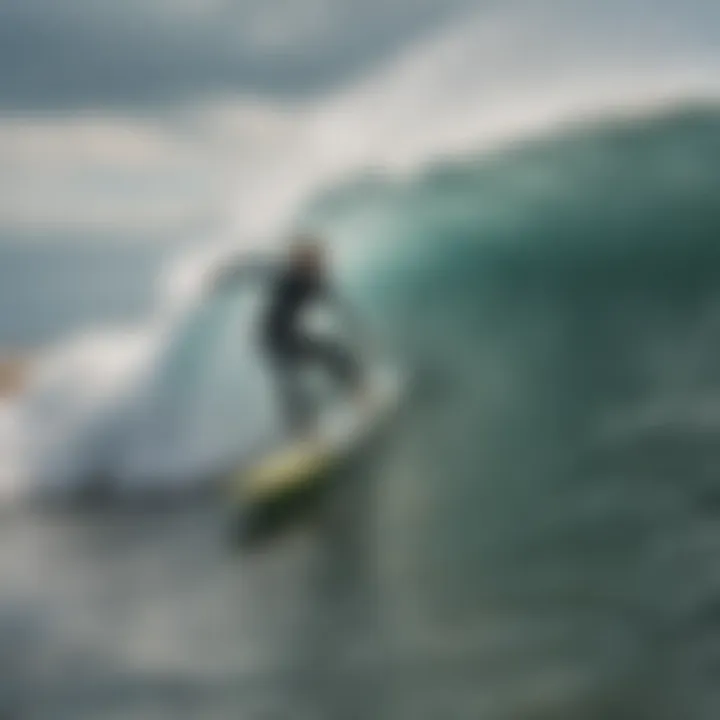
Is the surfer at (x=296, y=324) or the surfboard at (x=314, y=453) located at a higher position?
the surfer at (x=296, y=324)

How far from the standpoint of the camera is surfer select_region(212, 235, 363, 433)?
1.52 meters

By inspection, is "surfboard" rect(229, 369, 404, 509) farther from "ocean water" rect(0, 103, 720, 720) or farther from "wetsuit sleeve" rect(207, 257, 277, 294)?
"wetsuit sleeve" rect(207, 257, 277, 294)

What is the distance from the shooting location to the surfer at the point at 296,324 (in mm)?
1522

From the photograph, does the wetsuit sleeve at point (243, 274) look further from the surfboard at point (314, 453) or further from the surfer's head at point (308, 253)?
the surfboard at point (314, 453)

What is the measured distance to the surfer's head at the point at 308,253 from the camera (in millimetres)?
1541

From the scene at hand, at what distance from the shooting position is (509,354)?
156cm

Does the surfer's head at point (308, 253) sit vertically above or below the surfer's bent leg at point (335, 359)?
above

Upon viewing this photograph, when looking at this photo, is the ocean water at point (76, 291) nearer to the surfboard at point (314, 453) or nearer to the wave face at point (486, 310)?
the wave face at point (486, 310)

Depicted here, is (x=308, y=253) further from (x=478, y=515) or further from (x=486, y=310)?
(x=478, y=515)

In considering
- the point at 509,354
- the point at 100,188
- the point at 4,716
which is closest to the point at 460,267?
the point at 509,354

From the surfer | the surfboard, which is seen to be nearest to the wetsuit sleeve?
the surfer

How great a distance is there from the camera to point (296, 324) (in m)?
1.53

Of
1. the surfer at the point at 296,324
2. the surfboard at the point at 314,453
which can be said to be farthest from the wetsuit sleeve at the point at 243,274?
the surfboard at the point at 314,453

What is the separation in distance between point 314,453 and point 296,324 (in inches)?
6.2
